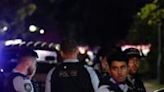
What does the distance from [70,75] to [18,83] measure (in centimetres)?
88

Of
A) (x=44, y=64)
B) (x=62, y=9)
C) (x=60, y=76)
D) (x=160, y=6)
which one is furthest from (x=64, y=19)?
(x=60, y=76)

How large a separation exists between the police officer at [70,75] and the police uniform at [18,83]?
2.11 feet

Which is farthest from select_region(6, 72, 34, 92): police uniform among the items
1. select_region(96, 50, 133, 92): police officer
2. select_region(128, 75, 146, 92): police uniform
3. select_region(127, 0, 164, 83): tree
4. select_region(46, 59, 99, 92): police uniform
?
select_region(127, 0, 164, 83): tree

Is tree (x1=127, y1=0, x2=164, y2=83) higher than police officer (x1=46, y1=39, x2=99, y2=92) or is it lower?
lower

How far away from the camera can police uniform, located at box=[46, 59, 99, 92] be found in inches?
319

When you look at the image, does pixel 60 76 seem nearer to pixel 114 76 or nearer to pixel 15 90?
pixel 15 90

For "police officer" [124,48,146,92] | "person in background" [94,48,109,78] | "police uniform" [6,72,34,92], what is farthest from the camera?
"police officer" [124,48,146,92]

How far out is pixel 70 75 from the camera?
820 centimetres

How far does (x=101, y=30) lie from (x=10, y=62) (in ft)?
150

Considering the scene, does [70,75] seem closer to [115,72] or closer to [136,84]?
[136,84]

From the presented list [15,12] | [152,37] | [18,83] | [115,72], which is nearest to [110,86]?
[115,72]

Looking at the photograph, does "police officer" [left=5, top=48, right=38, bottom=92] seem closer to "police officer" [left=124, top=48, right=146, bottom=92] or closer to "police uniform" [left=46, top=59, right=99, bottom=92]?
"police uniform" [left=46, top=59, right=99, bottom=92]

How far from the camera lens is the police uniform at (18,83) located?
7.54 m

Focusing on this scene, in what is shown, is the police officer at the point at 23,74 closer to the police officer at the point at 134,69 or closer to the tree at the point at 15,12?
the police officer at the point at 134,69
